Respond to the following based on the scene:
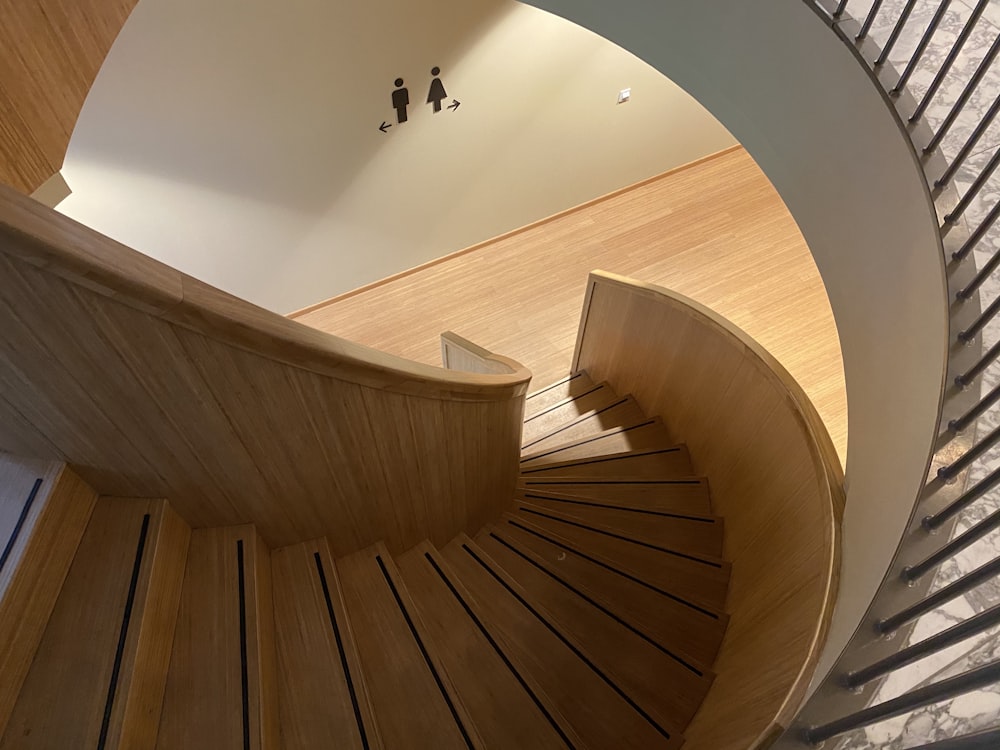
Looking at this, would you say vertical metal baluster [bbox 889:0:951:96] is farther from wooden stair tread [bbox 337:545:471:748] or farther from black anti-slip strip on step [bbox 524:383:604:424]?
black anti-slip strip on step [bbox 524:383:604:424]

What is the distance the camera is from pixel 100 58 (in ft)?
6.01

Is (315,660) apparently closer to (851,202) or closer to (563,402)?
(851,202)

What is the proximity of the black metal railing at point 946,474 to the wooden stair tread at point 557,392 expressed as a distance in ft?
9.97

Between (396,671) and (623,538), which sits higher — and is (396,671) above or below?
below

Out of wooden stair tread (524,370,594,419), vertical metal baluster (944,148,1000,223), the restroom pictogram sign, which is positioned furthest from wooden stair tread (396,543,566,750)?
the restroom pictogram sign

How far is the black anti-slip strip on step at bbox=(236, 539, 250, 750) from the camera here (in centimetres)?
142

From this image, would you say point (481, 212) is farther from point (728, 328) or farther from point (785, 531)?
point (785, 531)


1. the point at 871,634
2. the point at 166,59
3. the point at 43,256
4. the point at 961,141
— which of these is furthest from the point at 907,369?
the point at 166,59

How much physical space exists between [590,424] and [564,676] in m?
2.22

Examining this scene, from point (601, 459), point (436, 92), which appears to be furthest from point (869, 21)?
point (436, 92)

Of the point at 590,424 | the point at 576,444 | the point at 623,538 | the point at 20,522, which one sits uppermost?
the point at 590,424

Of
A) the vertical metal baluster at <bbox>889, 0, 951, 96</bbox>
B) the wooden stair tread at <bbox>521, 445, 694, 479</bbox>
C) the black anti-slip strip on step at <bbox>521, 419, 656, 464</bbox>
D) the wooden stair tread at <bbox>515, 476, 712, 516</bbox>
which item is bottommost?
the wooden stair tread at <bbox>515, 476, 712, 516</bbox>

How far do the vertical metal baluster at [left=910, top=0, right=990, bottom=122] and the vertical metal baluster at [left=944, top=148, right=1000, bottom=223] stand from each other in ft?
0.82

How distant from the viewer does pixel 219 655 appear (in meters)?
1.51
